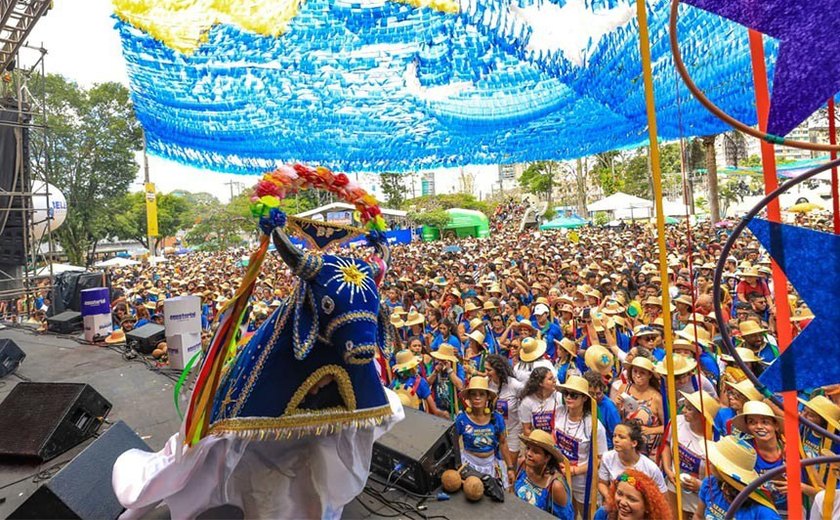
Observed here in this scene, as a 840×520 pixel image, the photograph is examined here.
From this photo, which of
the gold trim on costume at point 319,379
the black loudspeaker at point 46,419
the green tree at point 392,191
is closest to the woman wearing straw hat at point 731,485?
the gold trim on costume at point 319,379

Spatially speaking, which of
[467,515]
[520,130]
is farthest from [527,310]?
[467,515]

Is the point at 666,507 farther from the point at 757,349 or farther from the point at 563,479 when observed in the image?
the point at 757,349

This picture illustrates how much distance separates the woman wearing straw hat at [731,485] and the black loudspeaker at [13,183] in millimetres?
12106

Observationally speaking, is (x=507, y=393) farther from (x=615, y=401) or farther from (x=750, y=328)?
(x=750, y=328)

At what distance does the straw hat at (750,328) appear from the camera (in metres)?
4.79

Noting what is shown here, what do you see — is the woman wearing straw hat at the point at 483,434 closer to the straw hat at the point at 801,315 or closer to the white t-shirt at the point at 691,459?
the white t-shirt at the point at 691,459

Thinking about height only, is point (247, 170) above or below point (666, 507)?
above

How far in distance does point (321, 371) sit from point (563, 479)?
77.3 inches

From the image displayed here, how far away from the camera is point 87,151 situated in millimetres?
22641

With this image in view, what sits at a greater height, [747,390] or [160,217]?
[160,217]

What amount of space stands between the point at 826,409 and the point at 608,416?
145 centimetres

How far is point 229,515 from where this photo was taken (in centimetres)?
306

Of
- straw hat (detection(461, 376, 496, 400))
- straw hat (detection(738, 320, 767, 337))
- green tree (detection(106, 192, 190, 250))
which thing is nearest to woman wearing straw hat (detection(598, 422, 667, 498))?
straw hat (detection(461, 376, 496, 400))

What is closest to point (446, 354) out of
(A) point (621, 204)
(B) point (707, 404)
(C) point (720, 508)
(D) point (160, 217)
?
(B) point (707, 404)
